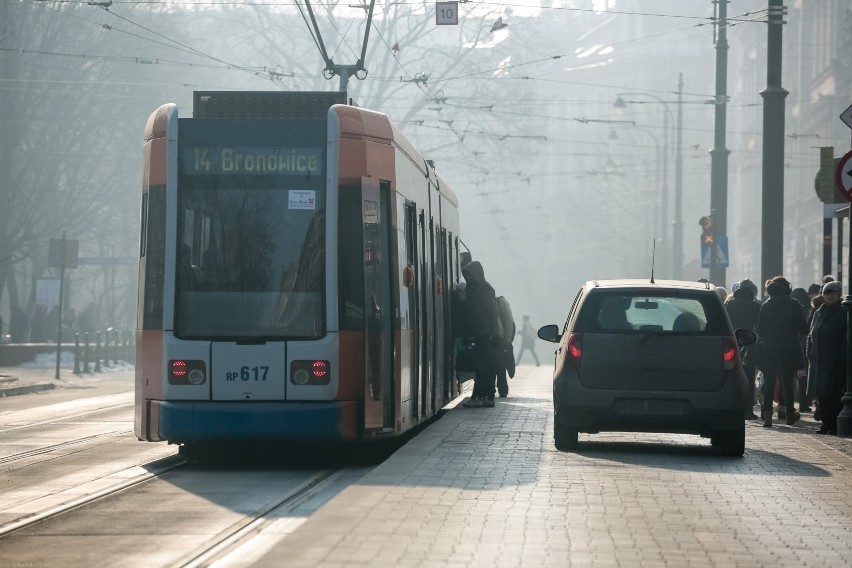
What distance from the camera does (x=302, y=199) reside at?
13180 millimetres

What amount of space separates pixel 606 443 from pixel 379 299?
10.4ft

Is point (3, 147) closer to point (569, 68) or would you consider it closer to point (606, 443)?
point (606, 443)

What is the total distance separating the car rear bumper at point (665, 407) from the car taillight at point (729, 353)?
0.07 metres

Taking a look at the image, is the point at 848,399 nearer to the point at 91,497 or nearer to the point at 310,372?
the point at 310,372

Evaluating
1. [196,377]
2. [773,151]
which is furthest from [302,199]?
[773,151]

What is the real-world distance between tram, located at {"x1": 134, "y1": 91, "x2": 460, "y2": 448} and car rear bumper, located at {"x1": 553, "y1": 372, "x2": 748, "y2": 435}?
1590 millimetres

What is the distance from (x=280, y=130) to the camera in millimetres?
13359

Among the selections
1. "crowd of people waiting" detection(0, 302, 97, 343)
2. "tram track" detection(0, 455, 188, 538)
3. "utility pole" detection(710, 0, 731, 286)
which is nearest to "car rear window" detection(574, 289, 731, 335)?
"tram track" detection(0, 455, 188, 538)

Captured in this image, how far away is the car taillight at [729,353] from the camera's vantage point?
14.0 meters

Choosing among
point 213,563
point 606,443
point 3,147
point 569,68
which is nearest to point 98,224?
point 3,147

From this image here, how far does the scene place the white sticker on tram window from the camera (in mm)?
13172

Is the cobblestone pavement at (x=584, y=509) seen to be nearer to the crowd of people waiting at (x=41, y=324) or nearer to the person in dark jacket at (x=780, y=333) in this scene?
the person in dark jacket at (x=780, y=333)

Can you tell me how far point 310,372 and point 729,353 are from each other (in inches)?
136

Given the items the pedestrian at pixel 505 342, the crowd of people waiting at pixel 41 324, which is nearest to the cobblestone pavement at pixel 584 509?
the pedestrian at pixel 505 342
